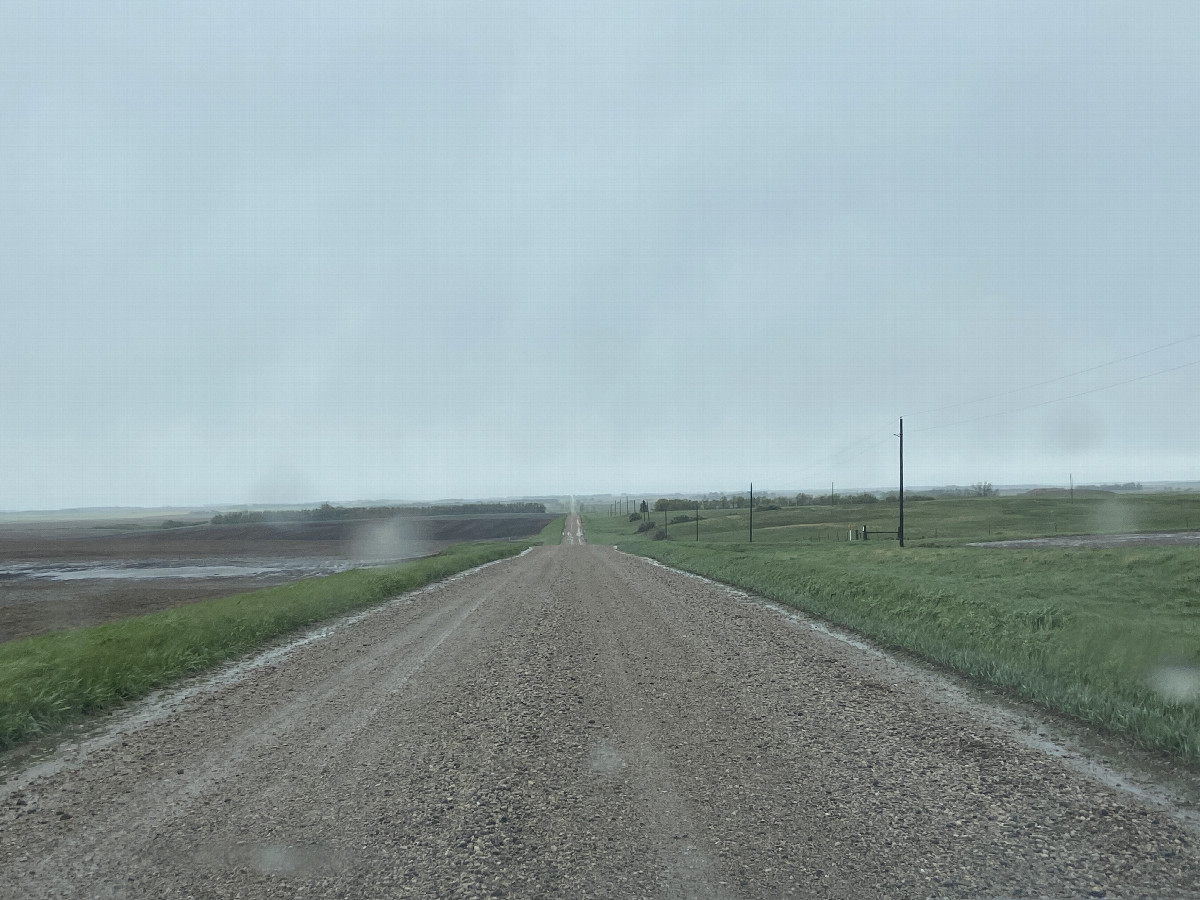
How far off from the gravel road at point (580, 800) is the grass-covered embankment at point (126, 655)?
1171mm

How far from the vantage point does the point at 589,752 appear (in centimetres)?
677

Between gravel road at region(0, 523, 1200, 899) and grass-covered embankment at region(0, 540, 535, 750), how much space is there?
1171 mm

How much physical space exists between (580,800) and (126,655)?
31.0 feet

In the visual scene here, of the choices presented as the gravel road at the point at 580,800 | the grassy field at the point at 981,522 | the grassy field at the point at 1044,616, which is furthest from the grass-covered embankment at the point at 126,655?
the grassy field at the point at 981,522

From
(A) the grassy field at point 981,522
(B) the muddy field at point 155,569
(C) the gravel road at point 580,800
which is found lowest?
(B) the muddy field at point 155,569

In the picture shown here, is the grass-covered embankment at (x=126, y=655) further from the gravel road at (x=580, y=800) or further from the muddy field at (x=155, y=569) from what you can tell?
the muddy field at (x=155, y=569)

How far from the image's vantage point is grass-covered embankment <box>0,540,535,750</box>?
27.4 ft

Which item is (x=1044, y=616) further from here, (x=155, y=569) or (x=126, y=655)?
(x=155, y=569)

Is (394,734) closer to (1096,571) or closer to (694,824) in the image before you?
(694,824)

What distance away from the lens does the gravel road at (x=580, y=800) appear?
4371 millimetres

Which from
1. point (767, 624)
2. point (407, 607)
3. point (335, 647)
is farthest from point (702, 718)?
point (407, 607)

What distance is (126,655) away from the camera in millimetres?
10773

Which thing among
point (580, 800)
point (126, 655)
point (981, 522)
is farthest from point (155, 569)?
point (981, 522)

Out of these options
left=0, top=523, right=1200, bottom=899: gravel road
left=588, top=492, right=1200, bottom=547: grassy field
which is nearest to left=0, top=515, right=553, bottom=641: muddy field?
left=0, top=523, right=1200, bottom=899: gravel road
